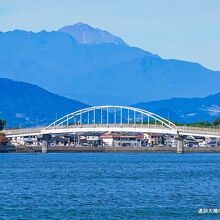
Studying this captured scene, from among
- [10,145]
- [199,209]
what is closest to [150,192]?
[199,209]

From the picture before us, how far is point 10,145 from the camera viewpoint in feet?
504

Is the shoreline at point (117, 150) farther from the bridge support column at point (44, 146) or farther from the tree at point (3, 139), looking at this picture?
the tree at point (3, 139)

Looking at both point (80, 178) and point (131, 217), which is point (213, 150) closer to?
point (80, 178)

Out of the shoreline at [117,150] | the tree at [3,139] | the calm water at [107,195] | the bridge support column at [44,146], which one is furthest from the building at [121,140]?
the calm water at [107,195]

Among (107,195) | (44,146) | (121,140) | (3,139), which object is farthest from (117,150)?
(107,195)

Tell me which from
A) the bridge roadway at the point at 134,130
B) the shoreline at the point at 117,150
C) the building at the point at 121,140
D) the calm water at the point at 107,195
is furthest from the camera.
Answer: the building at the point at 121,140

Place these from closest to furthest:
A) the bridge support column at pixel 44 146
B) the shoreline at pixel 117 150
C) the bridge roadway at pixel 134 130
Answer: the bridge roadway at pixel 134 130
the bridge support column at pixel 44 146
the shoreline at pixel 117 150

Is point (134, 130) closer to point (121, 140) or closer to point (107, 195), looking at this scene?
point (121, 140)

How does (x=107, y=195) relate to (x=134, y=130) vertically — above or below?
below

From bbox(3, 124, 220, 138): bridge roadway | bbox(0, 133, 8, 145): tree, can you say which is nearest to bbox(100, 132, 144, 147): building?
bbox(3, 124, 220, 138): bridge roadway

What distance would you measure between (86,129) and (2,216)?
333 feet

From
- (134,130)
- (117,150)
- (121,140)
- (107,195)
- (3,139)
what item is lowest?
(107,195)

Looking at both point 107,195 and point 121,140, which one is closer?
point 107,195

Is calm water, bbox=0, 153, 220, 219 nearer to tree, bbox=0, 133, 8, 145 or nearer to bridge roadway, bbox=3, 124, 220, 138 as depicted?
bridge roadway, bbox=3, 124, 220, 138
